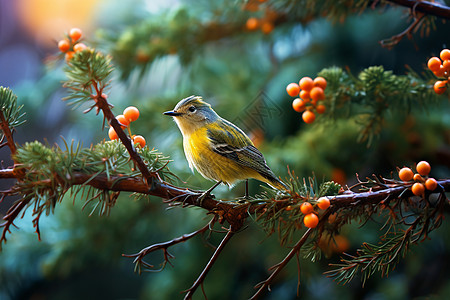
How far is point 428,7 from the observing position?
0.74 m

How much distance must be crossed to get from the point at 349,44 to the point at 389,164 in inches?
16.4

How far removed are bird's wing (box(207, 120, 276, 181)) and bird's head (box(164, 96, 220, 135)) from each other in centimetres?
3

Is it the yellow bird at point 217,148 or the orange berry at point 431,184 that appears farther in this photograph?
the yellow bird at point 217,148

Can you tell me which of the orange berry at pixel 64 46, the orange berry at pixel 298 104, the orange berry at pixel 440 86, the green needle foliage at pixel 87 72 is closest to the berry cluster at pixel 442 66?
the orange berry at pixel 440 86

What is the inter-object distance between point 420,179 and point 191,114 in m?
0.50

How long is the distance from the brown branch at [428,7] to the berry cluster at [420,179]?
0.31 m

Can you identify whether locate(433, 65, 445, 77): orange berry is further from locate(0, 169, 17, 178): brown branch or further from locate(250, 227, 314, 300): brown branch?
locate(0, 169, 17, 178): brown branch

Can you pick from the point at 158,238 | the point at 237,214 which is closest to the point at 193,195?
the point at 237,214

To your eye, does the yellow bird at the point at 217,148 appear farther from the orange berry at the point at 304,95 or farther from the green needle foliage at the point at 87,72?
the green needle foliage at the point at 87,72

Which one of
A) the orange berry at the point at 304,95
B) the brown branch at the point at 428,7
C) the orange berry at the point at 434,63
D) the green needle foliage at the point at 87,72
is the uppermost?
the green needle foliage at the point at 87,72

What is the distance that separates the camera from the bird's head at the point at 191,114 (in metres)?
0.89

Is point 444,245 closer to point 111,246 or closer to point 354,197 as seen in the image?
point 354,197

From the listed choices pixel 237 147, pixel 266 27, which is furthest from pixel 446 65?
pixel 266 27

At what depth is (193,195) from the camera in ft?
1.97
